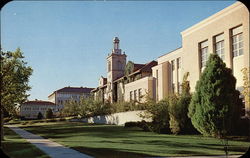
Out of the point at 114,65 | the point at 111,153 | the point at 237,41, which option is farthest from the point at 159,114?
the point at 114,65

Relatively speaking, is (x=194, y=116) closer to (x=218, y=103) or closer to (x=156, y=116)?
(x=218, y=103)

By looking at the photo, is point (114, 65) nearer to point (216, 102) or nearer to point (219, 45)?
point (219, 45)

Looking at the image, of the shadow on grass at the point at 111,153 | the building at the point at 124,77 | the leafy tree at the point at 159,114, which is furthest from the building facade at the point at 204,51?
the shadow on grass at the point at 111,153

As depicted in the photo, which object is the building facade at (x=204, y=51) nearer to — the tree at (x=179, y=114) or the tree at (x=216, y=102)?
the tree at (x=216, y=102)

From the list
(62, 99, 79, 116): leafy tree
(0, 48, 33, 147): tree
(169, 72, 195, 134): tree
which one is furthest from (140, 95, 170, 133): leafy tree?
(62, 99, 79, 116): leafy tree

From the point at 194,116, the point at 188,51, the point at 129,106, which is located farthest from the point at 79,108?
the point at 194,116

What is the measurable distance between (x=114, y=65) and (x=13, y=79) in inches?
1087

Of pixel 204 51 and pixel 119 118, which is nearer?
pixel 204 51

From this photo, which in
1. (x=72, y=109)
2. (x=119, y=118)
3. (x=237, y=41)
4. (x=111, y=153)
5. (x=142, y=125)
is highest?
(x=237, y=41)

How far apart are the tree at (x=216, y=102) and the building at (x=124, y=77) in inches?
676

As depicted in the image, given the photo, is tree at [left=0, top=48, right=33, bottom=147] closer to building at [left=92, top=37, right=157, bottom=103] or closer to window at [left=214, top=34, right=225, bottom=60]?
window at [left=214, top=34, right=225, bottom=60]

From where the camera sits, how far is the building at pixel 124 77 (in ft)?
132

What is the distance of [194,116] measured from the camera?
20250 mm

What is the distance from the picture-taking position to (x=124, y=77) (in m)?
46.3
